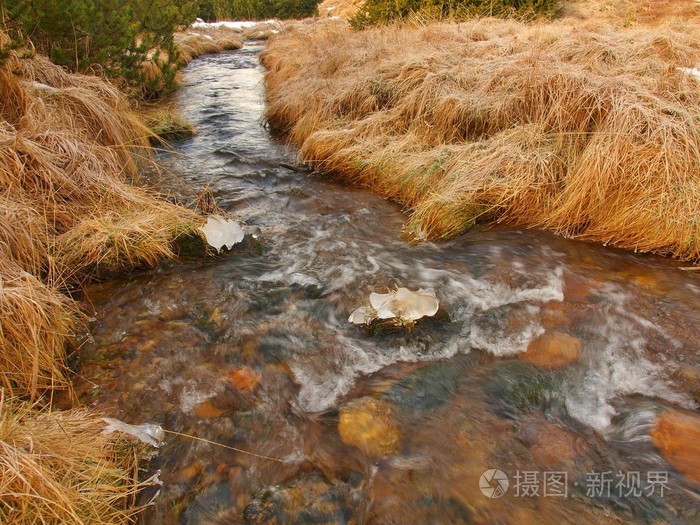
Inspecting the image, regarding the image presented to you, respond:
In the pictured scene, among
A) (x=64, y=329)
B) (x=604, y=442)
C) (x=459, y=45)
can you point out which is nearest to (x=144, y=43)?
(x=459, y=45)

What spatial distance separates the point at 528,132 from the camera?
14.9 ft

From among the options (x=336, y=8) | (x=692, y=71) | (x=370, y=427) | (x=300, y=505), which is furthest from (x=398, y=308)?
(x=336, y=8)

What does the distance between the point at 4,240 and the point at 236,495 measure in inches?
88.8

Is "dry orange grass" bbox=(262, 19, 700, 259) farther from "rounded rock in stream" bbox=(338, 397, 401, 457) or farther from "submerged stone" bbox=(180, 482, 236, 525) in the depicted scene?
"submerged stone" bbox=(180, 482, 236, 525)

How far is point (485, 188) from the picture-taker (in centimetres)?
422

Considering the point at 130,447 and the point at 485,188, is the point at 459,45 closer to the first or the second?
the point at 485,188

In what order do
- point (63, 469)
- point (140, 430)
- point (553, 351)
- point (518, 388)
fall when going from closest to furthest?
point (63, 469) → point (140, 430) → point (518, 388) → point (553, 351)

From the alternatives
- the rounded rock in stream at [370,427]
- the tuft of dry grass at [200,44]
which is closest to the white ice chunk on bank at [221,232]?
the rounded rock in stream at [370,427]

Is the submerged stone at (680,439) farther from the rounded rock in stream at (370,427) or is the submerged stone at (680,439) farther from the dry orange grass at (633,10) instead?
the dry orange grass at (633,10)

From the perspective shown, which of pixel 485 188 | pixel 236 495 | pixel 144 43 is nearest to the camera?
pixel 236 495

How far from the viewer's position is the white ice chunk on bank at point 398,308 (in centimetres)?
290

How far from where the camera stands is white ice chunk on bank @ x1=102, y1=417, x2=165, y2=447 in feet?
6.72

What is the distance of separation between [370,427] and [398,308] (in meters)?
0.88

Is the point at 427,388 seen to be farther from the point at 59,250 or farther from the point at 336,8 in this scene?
the point at 336,8
